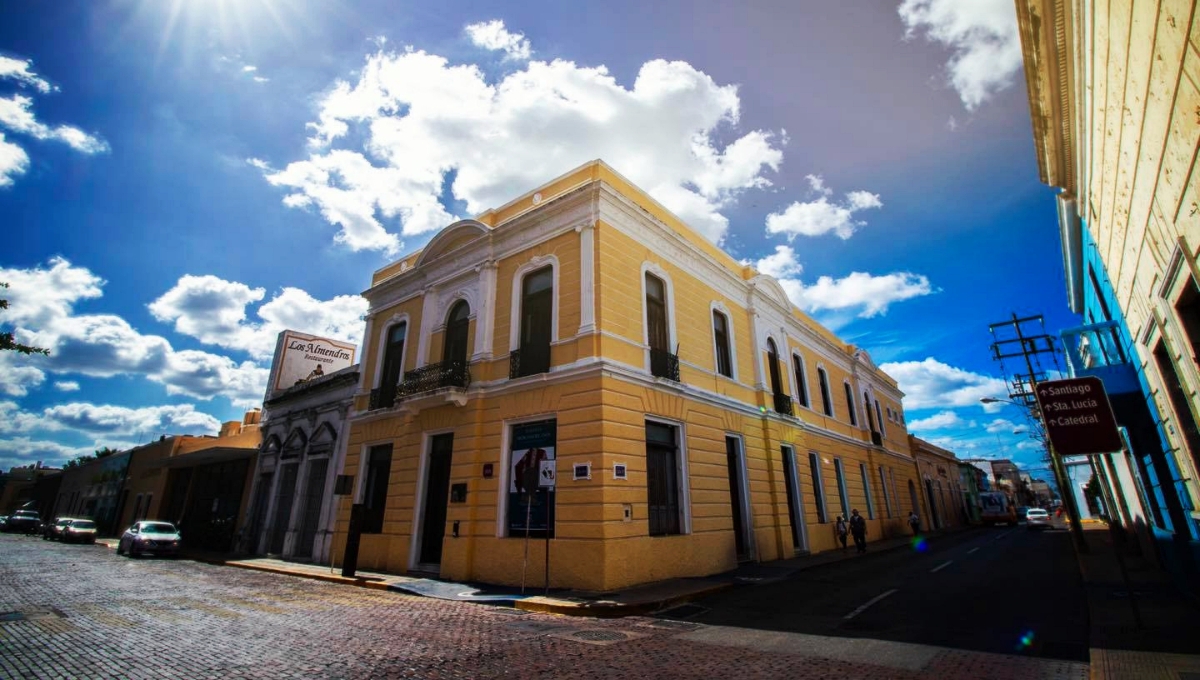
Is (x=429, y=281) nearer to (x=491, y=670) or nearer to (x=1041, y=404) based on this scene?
(x=491, y=670)

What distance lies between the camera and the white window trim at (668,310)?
12.9 m

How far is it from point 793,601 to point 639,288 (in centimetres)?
787

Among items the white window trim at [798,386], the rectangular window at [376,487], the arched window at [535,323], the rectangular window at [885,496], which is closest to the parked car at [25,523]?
the rectangular window at [376,487]

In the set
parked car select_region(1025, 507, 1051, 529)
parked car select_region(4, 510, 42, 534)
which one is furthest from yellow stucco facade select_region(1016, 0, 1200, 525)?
parked car select_region(4, 510, 42, 534)

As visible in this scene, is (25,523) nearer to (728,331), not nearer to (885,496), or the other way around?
(728,331)

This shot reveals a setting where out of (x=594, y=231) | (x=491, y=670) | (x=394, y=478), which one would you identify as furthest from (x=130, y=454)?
(x=491, y=670)

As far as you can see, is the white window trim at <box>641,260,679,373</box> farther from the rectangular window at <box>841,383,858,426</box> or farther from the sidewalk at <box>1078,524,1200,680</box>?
the rectangular window at <box>841,383,858,426</box>

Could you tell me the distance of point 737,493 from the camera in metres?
15.0

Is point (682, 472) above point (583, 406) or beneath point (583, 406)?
beneath

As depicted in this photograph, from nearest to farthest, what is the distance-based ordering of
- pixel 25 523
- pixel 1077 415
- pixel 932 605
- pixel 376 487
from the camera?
pixel 1077 415
pixel 932 605
pixel 376 487
pixel 25 523

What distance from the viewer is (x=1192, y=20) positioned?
3.27m

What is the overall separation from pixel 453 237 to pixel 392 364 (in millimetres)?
5071

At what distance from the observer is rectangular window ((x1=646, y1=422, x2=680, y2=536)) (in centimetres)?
1191

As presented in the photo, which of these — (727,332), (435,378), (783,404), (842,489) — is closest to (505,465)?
(435,378)
